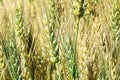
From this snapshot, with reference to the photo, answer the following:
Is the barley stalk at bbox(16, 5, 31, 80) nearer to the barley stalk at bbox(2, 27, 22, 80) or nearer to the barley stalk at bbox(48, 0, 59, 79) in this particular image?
the barley stalk at bbox(2, 27, 22, 80)

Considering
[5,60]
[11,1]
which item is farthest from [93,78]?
[11,1]

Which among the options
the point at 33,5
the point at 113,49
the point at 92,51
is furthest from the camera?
the point at 33,5

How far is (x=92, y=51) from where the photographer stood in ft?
4.90

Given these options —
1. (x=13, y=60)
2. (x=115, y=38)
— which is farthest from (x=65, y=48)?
(x=115, y=38)

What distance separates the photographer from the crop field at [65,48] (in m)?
1.50

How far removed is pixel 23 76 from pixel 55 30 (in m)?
0.29

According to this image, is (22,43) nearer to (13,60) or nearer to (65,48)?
(13,60)

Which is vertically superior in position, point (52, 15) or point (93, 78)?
point (52, 15)

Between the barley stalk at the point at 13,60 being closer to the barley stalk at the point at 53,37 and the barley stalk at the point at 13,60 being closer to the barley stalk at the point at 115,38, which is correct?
the barley stalk at the point at 53,37

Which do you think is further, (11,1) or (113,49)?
(11,1)

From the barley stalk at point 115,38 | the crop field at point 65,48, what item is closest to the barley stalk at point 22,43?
the crop field at point 65,48

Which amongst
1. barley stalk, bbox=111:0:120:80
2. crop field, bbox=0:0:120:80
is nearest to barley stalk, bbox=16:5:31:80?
crop field, bbox=0:0:120:80

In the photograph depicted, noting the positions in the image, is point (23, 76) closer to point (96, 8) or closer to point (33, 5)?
point (96, 8)

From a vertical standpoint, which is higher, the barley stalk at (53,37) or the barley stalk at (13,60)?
the barley stalk at (53,37)
